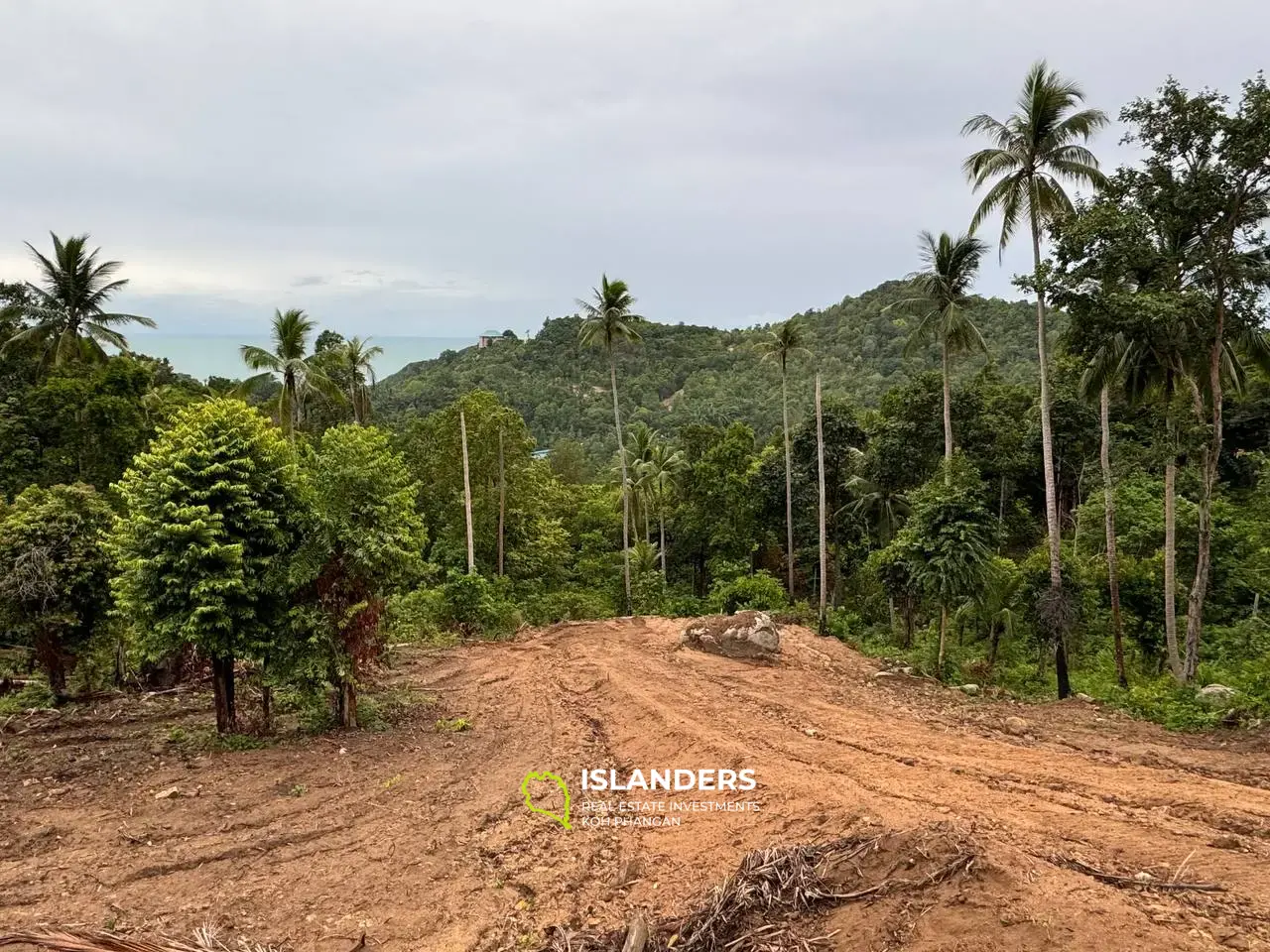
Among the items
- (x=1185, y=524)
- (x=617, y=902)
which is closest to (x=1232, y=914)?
(x=617, y=902)

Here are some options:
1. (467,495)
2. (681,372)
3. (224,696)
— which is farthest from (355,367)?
(681,372)

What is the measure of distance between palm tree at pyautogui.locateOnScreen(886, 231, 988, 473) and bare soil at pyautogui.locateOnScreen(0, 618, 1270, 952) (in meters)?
11.8

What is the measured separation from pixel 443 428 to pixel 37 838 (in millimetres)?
18908

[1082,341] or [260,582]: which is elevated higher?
[1082,341]

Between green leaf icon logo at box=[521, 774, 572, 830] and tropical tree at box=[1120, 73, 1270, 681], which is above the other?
tropical tree at box=[1120, 73, 1270, 681]

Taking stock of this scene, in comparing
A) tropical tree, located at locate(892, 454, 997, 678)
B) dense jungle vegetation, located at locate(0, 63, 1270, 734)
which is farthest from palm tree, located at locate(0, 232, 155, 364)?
tropical tree, located at locate(892, 454, 997, 678)

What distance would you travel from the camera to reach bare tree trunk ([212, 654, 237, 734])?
33.9 feet

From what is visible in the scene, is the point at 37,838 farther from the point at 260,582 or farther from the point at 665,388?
the point at 665,388

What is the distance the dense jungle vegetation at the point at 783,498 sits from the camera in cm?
976

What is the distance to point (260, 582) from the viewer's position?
965cm

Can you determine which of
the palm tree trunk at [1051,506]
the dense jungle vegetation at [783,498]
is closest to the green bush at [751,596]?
the dense jungle vegetation at [783,498]

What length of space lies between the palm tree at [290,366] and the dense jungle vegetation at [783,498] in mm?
114

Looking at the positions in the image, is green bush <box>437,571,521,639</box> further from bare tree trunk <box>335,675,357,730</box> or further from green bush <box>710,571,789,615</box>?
bare tree trunk <box>335,675,357,730</box>

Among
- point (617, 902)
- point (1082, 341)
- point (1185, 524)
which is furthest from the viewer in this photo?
point (1185, 524)
